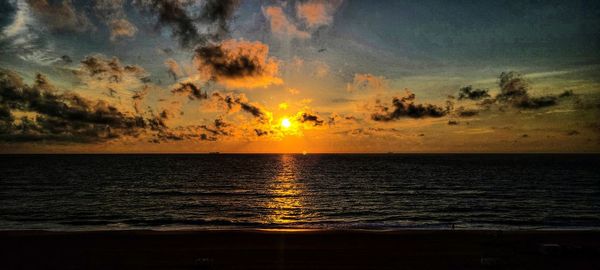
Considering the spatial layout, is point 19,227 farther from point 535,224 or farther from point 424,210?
point 535,224

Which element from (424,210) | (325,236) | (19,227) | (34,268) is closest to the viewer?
(34,268)

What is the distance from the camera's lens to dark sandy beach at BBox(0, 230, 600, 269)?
19938mm

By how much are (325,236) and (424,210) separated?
22.4 m

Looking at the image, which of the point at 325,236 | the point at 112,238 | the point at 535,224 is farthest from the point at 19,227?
the point at 535,224

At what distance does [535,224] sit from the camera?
37.4 metres

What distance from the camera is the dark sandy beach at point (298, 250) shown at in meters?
19.9

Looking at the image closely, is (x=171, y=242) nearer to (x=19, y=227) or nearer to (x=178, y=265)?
(x=178, y=265)

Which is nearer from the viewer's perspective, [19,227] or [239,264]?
[239,264]

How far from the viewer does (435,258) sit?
69.6 ft

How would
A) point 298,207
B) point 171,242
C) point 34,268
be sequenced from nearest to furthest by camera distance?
point 34,268 → point 171,242 → point 298,207

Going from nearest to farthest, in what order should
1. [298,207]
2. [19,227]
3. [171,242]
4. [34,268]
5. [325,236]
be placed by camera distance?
[34,268] → [171,242] → [325,236] → [19,227] → [298,207]

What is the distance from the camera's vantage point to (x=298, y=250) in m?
23.0

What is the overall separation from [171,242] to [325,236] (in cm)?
963

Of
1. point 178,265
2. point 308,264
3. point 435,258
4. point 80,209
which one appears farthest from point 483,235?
point 80,209
